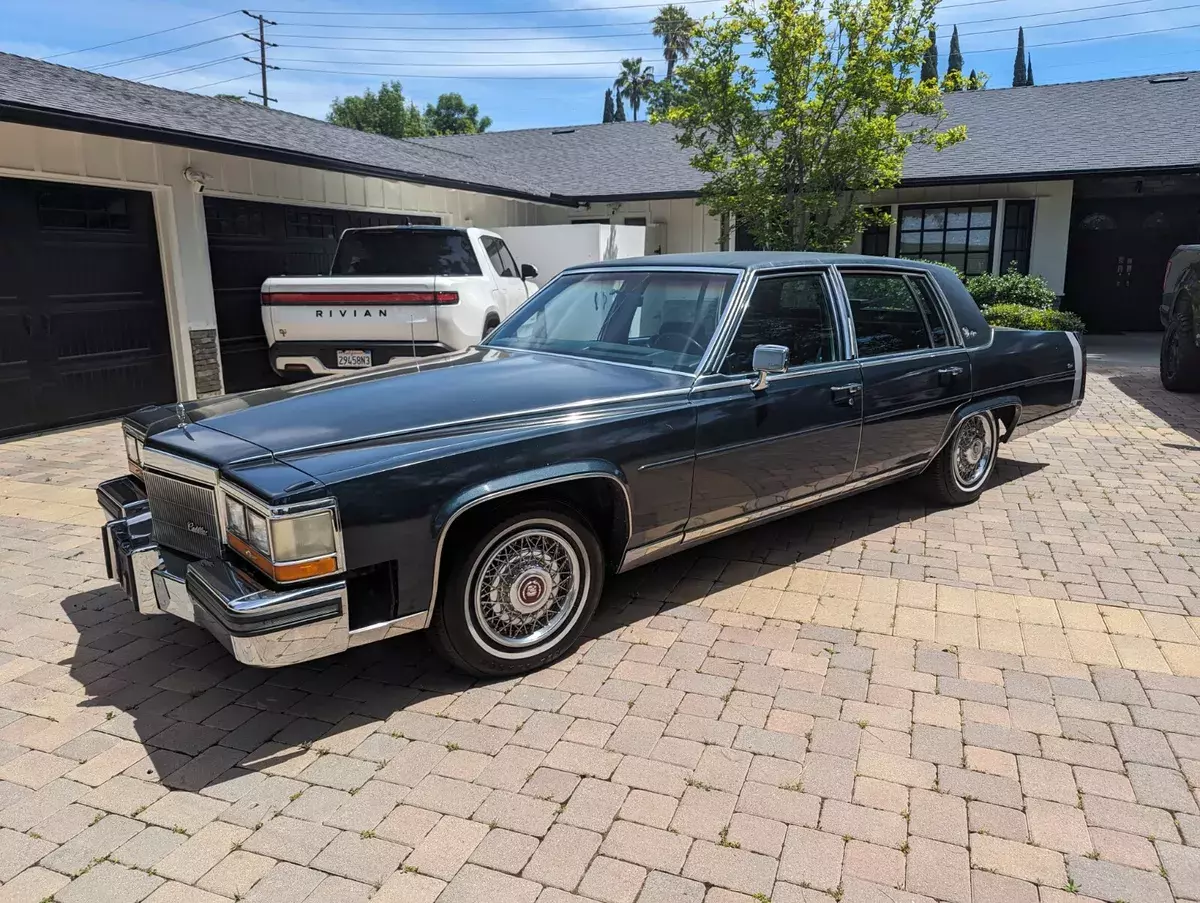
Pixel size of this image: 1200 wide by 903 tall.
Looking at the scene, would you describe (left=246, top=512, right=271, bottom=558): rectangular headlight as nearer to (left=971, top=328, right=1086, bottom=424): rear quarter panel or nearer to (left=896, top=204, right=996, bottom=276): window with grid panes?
(left=971, top=328, right=1086, bottom=424): rear quarter panel

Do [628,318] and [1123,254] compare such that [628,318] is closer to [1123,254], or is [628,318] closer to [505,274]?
[505,274]

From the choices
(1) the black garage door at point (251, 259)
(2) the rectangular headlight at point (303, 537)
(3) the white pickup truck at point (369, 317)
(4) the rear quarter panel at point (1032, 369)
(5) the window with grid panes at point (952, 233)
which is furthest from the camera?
(5) the window with grid panes at point (952, 233)

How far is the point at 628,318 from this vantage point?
4562 millimetres

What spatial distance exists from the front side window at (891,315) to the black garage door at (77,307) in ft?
25.4

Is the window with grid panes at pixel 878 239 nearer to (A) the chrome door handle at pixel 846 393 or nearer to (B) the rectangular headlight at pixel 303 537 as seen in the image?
(A) the chrome door handle at pixel 846 393

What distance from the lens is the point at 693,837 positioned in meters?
2.62

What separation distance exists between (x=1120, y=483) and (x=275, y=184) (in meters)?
10.2

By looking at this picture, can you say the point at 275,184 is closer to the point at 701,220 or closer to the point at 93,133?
the point at 93,133

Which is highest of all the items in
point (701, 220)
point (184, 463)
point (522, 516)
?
point (701, 220)

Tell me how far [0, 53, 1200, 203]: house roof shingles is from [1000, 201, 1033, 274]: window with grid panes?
1.11 meters

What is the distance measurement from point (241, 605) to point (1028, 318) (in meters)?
14.5

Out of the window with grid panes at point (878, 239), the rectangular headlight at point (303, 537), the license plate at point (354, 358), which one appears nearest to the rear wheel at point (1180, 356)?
the window with grid panes at point (878, 239)

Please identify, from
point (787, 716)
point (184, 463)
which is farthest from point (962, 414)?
point (184, 463)

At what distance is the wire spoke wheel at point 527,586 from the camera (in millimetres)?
3422
